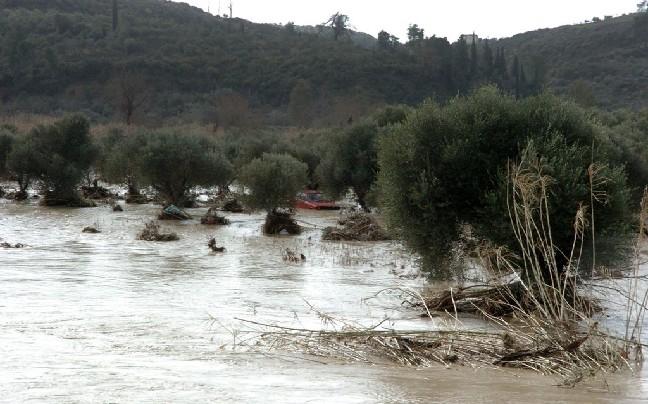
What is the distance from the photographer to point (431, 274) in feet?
53.3

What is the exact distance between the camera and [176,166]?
35406 mm

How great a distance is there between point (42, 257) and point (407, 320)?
1069 centimetres

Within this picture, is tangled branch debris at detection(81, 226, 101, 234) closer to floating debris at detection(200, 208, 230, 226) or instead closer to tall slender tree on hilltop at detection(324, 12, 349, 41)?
floating debris at detection(200, 208, 230, 226)

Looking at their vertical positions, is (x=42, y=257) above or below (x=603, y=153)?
below

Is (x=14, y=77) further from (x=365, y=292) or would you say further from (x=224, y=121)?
(x=365, y=292)

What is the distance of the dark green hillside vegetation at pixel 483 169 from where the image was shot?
48.7 feet

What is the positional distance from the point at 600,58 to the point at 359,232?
94.8m

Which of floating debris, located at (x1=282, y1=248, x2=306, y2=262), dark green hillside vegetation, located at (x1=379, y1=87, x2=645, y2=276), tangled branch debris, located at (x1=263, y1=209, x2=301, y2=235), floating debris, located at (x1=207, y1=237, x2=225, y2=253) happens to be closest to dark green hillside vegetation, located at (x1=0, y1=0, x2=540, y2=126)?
tangled branch debris, located at (x1=263, y1=209, x2=301, y2=235)

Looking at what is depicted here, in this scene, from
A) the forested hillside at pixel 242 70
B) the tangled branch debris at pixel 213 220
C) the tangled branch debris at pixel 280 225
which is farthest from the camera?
the forested hillside at pixel 242 70

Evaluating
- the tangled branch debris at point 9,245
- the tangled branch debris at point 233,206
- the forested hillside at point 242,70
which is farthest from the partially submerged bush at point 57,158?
the forested hillside at point 242,70

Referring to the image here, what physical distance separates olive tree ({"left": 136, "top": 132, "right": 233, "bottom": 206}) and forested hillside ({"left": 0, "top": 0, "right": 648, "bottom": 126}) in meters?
47.4

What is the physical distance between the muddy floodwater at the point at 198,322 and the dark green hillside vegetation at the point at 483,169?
1746mm

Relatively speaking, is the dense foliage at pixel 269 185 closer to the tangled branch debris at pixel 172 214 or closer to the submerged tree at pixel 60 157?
the tangled branch debris at pixel 172 214

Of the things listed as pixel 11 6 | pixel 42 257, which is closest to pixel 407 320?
pixel 42 257
